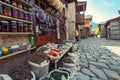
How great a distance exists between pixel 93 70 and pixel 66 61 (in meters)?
1.07

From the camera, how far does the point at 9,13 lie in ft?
9.38

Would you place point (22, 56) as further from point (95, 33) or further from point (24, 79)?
point (95, 33)

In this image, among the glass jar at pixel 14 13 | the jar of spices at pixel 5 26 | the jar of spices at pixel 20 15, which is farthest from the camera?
the jar of spices at pixel 20 15

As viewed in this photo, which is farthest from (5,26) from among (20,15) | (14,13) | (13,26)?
(20,15)

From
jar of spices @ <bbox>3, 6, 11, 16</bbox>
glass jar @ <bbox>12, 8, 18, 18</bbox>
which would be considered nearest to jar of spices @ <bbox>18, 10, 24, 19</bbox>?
glass jar @ <bbox>12, 8, 18, 18</bbox>

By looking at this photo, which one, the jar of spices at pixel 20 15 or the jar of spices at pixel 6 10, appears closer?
the jar of spices at pixel 6 10

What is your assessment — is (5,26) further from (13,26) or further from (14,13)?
(14,13)

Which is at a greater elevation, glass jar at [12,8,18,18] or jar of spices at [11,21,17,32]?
glass jar at [12,8,18,18]

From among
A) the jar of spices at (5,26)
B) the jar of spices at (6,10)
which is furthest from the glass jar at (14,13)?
the jar of spices at (5,26)

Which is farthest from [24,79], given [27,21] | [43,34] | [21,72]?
[43,34]

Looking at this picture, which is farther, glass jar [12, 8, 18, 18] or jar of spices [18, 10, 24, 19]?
jar of spices [18, 10, 24, 19]

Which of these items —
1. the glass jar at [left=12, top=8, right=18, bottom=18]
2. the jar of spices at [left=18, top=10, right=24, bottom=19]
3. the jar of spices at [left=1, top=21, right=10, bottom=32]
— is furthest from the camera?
the jar of spices at [left=18, top=10, right=24, bottom=19]

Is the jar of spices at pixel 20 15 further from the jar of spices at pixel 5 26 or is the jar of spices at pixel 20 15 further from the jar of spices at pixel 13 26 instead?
the jar of spices at pixel 5 26

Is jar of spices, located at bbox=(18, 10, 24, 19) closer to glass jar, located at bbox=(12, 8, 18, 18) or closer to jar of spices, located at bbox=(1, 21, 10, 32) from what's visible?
glass jar, located at bbox=(12, 8, 18, 18)
